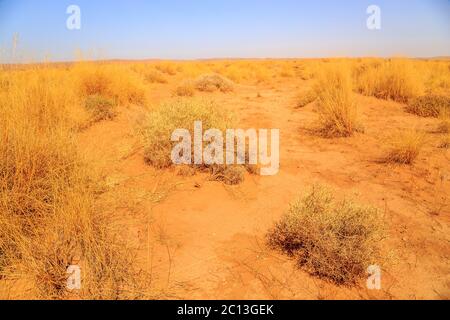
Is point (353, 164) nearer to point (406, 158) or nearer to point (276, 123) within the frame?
point (406, 158)

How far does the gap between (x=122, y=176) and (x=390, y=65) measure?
8.11 m

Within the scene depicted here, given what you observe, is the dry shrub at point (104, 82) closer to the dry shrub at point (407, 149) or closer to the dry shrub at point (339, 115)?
Answer: the dry shrub at point (339, 115)

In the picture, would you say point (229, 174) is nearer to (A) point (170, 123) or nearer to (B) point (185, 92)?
(A) point (170, 123)

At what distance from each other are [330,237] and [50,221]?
2012 mm

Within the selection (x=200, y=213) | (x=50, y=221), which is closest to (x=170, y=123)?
(x=200, y=213)

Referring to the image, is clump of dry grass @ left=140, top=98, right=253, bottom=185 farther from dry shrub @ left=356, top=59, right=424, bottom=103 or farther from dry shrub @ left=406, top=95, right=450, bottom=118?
dry shrub @ left=356, top=59, right=424, bottom=103

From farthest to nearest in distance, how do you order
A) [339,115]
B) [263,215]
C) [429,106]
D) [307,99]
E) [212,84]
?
[212,84]
[307,99]
[429,106]
[339,115]
[263,215]

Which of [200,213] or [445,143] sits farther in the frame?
[445,143]

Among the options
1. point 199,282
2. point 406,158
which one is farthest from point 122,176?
point 406,158

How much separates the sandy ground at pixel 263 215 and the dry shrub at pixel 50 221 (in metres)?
0.25

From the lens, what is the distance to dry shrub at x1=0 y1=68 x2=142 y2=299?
2.17 m

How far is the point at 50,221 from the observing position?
2.50 meters

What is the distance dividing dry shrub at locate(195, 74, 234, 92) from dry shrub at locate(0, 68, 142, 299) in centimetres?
779

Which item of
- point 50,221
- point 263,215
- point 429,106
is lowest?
point 263,215
